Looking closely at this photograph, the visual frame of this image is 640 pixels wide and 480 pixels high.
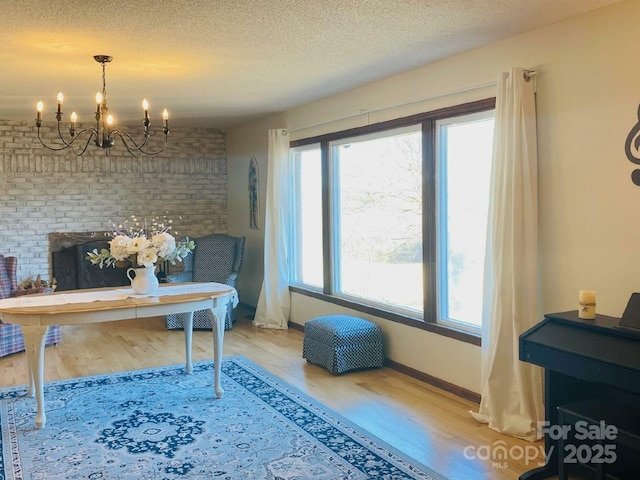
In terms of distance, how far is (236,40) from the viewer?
11.9 ft

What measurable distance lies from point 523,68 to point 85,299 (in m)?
3.18

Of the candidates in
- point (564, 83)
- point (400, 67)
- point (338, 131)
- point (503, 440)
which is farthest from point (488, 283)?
point (338, 131)

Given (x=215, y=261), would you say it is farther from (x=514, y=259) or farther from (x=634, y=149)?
(x=634, y=149)

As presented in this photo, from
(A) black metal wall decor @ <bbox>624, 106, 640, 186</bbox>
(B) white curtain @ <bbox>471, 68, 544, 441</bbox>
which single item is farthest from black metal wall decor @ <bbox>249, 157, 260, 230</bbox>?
(A) black metal wall decor @ <bbox>624, 106, 640, 186</bbox>

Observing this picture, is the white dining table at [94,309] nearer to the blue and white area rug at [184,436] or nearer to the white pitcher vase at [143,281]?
the white pitcher vase at [143,281]

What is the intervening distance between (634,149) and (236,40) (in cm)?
230

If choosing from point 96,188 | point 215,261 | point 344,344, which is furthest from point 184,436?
point 96,188

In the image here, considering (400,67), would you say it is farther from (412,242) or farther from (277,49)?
(412,242)

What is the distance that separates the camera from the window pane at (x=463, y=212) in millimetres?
4113

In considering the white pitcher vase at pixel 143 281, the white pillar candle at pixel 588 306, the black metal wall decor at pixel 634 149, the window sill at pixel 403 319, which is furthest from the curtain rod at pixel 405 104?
the white pitcher vase at pixel 143 281

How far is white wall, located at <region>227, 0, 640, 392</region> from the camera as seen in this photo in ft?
10.1

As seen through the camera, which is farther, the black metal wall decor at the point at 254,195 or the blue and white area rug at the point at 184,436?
the black metal wall decor at the point at 254,195

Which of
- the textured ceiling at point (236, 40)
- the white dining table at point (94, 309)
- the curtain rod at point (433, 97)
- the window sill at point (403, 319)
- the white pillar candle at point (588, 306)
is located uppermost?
the textured ceiling at point (236, 40)

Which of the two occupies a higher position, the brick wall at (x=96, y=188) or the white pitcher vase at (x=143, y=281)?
the brick wall at (x=96, y=188)
